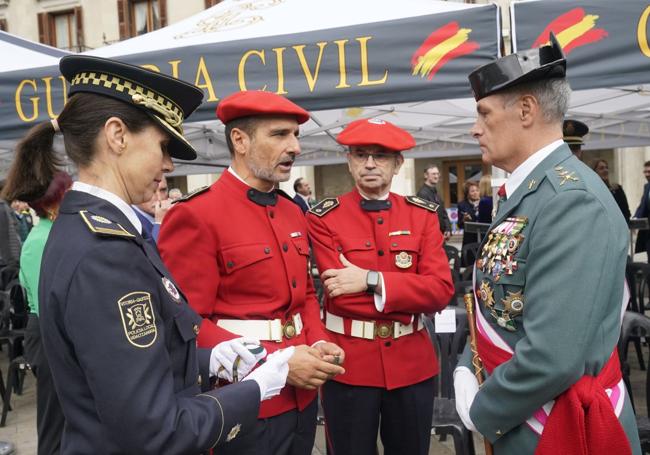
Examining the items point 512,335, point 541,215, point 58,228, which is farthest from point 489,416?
point 58,228

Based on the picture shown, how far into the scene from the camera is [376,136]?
2.59 m

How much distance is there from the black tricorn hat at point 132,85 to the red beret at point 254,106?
2.15ft

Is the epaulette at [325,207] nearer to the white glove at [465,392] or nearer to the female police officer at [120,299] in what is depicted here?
the white glove at [465,392]

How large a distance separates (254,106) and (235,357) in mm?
927

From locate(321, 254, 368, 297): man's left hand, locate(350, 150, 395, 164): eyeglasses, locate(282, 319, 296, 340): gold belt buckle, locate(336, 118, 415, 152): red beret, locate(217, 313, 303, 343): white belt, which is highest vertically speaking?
locate(336, 118, 415, 152): red beret

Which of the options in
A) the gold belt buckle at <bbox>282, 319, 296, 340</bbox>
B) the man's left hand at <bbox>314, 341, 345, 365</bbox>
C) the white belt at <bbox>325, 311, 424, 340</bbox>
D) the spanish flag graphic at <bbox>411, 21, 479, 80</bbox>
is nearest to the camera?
the man's left hand at <bbox>314, 341, 345, 365</bbox>

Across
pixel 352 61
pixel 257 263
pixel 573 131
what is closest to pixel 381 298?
pixel 257 263

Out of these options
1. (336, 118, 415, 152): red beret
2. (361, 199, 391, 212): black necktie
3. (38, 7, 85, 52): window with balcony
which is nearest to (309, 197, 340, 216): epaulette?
(361, 199, 391, 212): black necktie

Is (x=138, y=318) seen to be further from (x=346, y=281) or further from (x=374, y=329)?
(x=374, y=329)

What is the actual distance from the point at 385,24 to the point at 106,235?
2364 millimetres

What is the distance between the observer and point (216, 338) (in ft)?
6.14

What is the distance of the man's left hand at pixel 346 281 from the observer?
2.36 meters

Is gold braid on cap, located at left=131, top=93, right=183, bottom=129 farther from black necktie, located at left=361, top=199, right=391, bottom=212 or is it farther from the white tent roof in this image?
the white tent roof

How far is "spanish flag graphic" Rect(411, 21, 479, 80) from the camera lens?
2996 millimetres
